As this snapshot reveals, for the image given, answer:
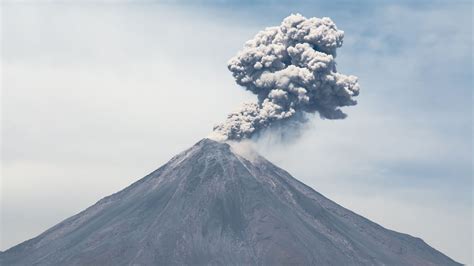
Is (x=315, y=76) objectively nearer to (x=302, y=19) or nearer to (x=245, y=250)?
(x=302, y=19)

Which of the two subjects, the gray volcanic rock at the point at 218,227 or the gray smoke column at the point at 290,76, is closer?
the gray volcanic rock at the point at 218,227

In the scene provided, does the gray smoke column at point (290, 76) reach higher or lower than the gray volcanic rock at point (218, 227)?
higher

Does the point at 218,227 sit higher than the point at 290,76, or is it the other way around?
the point at 290,76

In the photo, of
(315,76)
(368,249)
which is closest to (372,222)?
(368,249)

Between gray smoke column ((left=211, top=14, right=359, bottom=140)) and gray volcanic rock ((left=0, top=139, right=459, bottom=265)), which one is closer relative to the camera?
gray volcanic rock ((left=0, top=139, right=459, bottom=265))

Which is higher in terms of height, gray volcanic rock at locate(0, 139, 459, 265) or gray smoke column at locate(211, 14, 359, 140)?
gray smoke column at locate(211, 14, 359, 140)
